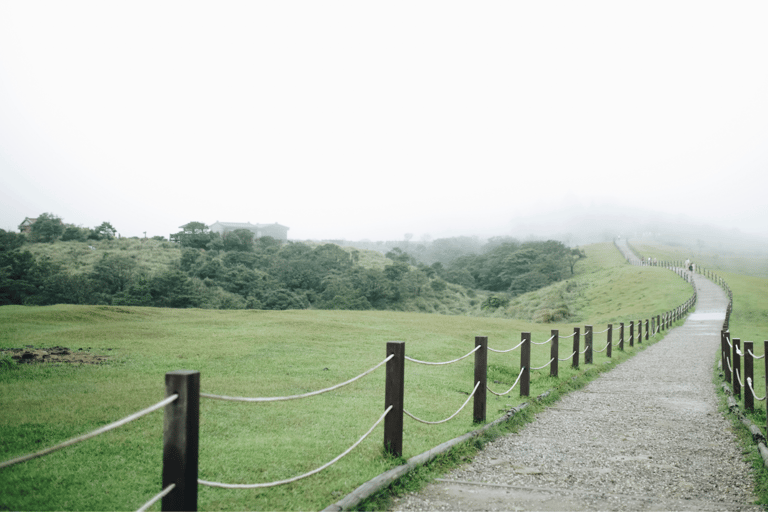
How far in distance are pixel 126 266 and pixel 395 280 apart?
3002 centimetres

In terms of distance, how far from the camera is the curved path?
4027mm

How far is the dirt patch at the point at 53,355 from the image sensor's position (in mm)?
9695

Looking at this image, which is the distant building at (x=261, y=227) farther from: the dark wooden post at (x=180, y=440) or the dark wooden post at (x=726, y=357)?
the dark wooden post at (x=180, y=440)

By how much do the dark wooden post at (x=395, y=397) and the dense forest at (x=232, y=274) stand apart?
38683 millimetres

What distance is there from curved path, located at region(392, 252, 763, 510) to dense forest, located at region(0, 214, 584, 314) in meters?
37.9

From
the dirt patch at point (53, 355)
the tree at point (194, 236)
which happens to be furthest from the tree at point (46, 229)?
the dirt patch at point (53, 355)

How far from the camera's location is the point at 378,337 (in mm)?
15875

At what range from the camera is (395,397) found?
15.4 ft

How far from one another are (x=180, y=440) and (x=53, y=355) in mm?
9886

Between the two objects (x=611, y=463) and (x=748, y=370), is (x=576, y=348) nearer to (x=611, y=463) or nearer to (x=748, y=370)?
(x=748, y=370)

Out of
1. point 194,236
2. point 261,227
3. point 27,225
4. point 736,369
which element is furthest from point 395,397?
point 261,227

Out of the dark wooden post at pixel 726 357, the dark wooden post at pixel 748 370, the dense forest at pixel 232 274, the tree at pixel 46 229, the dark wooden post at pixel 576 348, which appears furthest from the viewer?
the tree at pixel 46 229

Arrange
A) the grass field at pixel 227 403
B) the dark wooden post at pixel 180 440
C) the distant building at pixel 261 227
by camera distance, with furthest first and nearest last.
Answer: the distant building at pixel 261 227, the grass field at pixel 227 403, the dark wooden post at pixel 180 440

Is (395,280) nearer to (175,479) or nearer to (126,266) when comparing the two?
(126,266)
